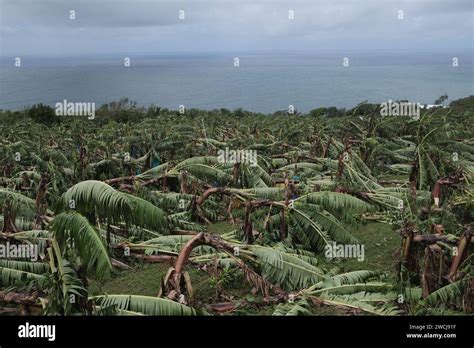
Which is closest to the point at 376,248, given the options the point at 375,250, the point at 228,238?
the point at 375,250

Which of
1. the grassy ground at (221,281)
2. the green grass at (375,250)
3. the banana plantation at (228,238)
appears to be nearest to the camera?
the banana plantation at (228,238)

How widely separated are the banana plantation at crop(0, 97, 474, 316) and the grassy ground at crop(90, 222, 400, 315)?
23mm

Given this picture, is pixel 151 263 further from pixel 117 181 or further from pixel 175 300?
pixel 117 181

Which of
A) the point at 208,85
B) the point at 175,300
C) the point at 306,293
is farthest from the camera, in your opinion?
the point at 208,85

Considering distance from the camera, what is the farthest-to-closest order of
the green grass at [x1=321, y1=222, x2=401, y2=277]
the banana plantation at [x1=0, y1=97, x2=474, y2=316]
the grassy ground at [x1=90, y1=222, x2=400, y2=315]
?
the green grass at [x1=321, y1=222, x2=401, y2=277], the grassy ground at [x1=90, y1=222, x2=400, y2=315], the banana plantation at [x1=0, y1=97, x2=474, y2=316]

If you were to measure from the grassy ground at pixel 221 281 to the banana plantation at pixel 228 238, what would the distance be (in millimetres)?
23

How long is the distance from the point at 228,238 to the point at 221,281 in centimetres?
150

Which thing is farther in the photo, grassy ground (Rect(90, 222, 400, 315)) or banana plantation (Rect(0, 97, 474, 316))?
grassy ground (Rect(90, 222, 400, 315))

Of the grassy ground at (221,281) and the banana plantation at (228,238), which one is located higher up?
the banana plantation at (228,238)

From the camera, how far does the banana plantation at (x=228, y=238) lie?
18.3 feet

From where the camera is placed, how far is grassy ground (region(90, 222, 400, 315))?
21.0ft
